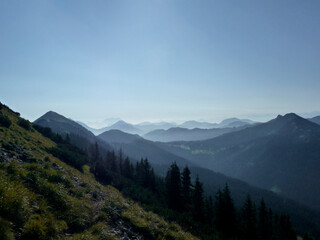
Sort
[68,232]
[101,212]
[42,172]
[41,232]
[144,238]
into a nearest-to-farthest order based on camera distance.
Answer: [41,232], [68,232], [144,238], [101,212], [42,172]

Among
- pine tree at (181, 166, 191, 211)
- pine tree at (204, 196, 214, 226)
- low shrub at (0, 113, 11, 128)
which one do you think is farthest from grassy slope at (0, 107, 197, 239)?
pine tree at (204, 196, 214, 226)

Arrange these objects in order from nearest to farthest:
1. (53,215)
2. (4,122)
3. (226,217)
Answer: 1. (53,215)
2. (4,122)
3. (226,217)

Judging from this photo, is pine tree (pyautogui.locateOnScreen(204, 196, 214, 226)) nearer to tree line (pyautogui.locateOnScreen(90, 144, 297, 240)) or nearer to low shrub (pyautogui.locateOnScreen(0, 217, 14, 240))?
tree line (pyautogui.locateOnScreen(90, 144, 297, 240))

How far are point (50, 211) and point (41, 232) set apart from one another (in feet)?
9.27

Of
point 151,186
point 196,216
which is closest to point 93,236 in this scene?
point 196,216

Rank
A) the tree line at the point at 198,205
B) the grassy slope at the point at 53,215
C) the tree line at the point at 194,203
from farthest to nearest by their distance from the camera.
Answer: the tree line at the point at 198,205
the tree line at the point at 194,203
the grassy slope at the point at 53,215

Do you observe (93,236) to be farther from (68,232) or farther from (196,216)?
(196,216)

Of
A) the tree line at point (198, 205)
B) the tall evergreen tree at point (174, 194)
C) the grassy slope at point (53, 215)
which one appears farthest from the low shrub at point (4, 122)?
the tall evergreen tree at point (174, 194)

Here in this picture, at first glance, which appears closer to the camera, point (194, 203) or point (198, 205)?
point (198, 205)

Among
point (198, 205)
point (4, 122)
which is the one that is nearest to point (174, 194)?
point (198, 205)

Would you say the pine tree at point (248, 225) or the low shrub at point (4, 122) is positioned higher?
the low shrub at point (4, 122)

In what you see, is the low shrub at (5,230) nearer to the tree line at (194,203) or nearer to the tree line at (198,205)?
the tree line at (194,203)

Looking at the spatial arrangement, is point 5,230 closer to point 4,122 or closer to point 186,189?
point 4,122

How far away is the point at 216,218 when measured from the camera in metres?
40.4
